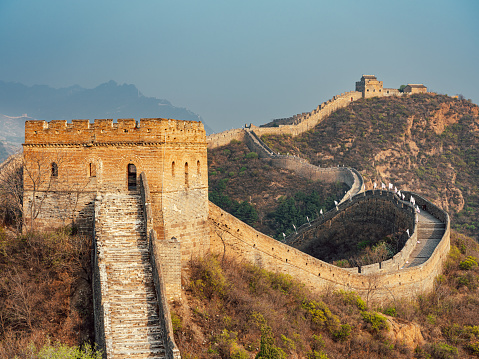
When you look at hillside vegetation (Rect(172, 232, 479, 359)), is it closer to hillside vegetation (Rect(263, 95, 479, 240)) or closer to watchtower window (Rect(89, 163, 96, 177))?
watchtower window (Rect(89, 163, 96, 177))

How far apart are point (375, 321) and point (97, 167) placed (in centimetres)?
1403

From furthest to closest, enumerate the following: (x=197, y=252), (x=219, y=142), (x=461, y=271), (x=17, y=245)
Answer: (x=219, y=142)
(x=461, y=271)
(x=197, y=252)
(x=17, y=245)

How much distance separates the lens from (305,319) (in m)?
24.4

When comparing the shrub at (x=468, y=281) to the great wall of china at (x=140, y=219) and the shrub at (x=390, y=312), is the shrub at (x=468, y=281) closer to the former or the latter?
the great wall of china at (x=140, y=219)

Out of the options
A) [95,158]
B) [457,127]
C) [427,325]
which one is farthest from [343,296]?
[457,127]

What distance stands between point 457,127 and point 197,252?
84270mm

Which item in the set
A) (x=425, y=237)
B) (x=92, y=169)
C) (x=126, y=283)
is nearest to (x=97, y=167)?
(x=92, y=169)

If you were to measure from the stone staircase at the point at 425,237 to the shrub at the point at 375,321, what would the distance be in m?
6.70

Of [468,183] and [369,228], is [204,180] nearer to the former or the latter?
[369,228]

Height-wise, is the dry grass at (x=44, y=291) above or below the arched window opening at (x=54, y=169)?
below

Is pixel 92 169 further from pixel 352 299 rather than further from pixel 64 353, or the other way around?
pixel 352 299

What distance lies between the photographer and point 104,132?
70.2 ft

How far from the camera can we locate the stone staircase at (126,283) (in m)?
15.7

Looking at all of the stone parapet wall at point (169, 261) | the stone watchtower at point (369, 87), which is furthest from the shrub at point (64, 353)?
the stone watchtower at point (369, 87)
